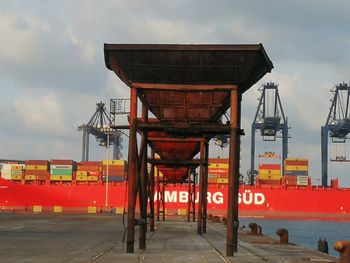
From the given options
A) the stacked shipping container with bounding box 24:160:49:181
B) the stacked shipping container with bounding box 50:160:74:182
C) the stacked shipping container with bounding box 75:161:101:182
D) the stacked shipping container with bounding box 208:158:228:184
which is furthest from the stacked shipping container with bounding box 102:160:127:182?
the stacked shipping container with bounding box 208:158:228:184

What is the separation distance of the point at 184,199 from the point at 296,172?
25047 millimetres

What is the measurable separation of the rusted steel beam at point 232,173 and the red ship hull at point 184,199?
90941 millimetres

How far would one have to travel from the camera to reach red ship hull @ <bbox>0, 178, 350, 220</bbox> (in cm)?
10788

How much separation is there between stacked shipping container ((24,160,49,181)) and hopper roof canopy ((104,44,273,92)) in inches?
3796

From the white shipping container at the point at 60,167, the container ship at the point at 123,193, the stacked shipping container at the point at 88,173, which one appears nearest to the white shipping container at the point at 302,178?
the container ship at the point at 123,193

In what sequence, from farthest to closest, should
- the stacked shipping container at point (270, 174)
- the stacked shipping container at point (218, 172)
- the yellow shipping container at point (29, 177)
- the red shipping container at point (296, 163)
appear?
the stacked shipping container at point (270, 174) → the red shipping container at point (296, 163) → the yellow shipping container at point (29, 177) → the stacked shipping container at point (218, 172)

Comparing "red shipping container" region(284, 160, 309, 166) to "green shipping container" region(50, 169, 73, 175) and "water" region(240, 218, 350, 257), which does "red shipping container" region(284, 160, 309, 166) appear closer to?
"water" region(240, 218, 350, 257)

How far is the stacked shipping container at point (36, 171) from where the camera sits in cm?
11053

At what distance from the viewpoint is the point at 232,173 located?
1739 cm

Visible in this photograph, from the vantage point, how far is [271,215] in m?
109

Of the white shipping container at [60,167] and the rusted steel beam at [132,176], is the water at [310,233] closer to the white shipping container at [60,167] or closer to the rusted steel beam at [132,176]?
the rusted steel beam at [132,176]

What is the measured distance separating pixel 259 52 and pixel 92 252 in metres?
9.14

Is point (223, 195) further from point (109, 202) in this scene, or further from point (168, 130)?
point (168, 130)

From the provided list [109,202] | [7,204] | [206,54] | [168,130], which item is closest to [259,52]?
[206,54]
